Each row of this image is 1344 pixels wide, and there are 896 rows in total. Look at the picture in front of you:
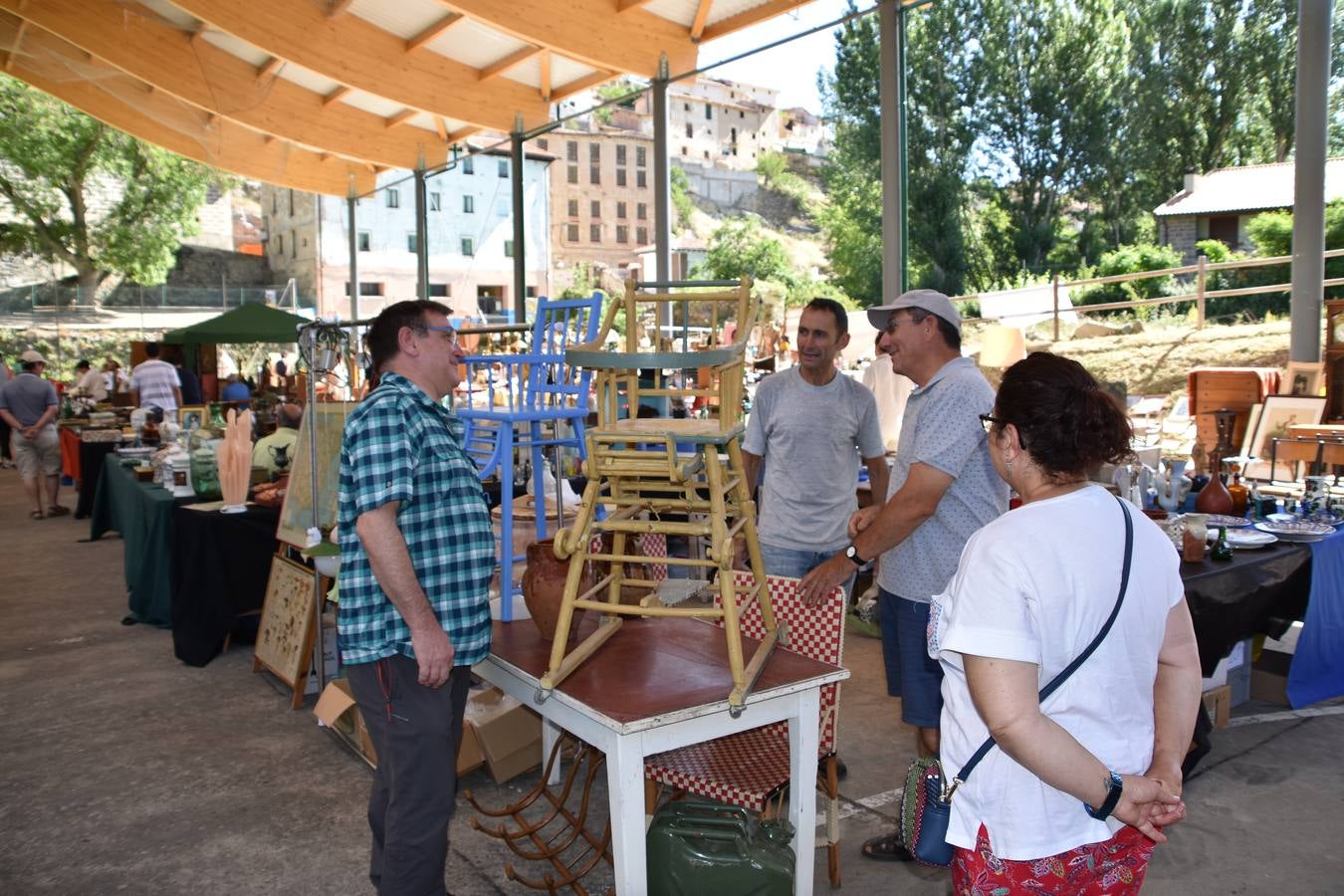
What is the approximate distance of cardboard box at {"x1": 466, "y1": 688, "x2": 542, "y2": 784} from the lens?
143 inches

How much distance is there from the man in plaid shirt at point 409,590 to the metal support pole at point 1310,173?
518 centimetres

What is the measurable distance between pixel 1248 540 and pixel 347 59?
9.77 meters

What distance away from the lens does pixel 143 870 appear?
3.10m

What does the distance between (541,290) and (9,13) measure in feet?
115

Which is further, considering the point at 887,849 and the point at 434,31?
the point at 434,31

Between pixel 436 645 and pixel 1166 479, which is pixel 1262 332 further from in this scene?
pixel 436 645

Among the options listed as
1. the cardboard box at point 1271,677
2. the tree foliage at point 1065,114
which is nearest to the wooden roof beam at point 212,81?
the cardboard box at point 1271,677

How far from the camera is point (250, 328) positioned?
38.4 feet

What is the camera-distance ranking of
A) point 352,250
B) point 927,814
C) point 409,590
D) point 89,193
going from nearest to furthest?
point 927,814 → point 409,590 → point 352,250 → point 89,193

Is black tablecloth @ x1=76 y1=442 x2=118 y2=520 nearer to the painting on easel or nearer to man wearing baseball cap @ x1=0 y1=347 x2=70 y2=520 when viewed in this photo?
man wearing baseball cap @ x1=0 y1=347 x2=70 y2=520

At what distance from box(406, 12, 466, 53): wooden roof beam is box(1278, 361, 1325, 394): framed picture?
26.1 feet

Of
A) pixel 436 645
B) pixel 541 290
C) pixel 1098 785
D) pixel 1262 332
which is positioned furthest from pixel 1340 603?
pixel 541 290

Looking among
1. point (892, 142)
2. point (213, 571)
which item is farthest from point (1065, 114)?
point (213, 571)

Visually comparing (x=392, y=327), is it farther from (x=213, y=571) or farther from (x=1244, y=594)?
(x=213, y=571)
